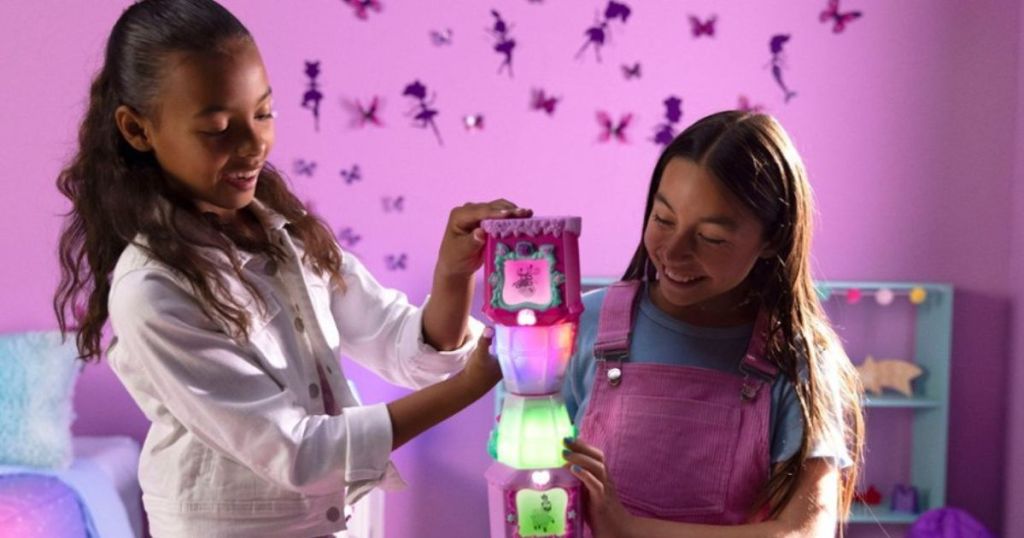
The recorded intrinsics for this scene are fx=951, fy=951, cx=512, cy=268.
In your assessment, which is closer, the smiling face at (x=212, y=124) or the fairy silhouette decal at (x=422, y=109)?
the smiling face at (x=212, y=124)

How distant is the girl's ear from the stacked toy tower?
42 centimetres

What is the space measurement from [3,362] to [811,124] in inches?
89.9

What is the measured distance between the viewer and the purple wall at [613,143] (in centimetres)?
272

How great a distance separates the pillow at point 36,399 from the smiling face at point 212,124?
1.52 meters

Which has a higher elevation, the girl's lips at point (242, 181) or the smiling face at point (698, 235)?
the girl's lips at point (242, 181)

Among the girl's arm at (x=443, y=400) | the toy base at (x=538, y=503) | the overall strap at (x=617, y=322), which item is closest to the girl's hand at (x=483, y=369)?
the girl's arm at (x=443, y=400)

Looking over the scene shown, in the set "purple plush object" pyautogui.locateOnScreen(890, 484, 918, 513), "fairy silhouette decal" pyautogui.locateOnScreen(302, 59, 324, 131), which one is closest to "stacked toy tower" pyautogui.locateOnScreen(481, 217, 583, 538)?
"fairy silhouette decal" pyautogui.locateOnScreen(302, 59, 324, 131)

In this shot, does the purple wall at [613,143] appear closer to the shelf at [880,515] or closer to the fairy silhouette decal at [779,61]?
the fairy silhouette decal at [779,61]

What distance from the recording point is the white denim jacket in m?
1.00

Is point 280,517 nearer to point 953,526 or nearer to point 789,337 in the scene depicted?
point 789,337

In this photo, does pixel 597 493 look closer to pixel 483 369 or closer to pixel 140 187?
pixel 483 369

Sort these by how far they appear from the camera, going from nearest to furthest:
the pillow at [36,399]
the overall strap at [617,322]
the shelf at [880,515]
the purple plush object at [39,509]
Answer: the overall strap at [617,322] → the purple plush object at [39,509] → the pillow at [36,399] → the shelf at [880,515]

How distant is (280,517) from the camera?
1.09 metres

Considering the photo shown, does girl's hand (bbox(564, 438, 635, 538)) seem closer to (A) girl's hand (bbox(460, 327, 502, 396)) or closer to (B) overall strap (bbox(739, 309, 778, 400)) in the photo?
(A) girl's hand (bbox(460, 327, 502, 396))
